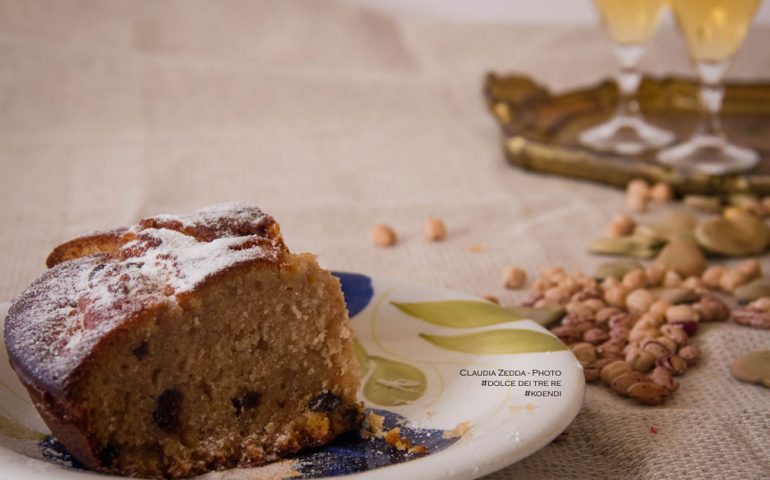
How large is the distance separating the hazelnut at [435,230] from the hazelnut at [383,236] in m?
0.08

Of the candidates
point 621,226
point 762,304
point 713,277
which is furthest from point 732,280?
point 621,226

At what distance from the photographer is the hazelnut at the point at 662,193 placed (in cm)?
248

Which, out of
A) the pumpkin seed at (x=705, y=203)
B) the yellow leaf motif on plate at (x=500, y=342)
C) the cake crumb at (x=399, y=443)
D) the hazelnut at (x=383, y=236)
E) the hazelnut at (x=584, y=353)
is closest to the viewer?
the cake crumb at (x=399, y=443)

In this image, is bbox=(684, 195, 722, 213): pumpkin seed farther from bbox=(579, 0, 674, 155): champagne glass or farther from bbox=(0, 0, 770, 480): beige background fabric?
bbox=(579, 0, 674, 155): champagne glass

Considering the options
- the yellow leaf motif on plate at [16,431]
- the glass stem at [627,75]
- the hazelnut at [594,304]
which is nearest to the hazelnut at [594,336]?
the hazelnut at [594,304]

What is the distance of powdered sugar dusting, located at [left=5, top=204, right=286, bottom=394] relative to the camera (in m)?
1.23

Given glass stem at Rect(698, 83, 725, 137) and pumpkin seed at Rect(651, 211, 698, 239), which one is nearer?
pumpkin seed at Rect(651, 211, 698, 239)

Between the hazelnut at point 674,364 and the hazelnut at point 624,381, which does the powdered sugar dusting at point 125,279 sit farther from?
the hazelnut at point 674,364

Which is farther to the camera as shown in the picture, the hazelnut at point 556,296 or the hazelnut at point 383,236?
the hazelnut at point 383,236

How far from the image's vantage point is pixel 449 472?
1.13 m

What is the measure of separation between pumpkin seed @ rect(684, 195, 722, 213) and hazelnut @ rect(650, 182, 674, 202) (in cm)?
4

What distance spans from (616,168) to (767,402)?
3.54 feet

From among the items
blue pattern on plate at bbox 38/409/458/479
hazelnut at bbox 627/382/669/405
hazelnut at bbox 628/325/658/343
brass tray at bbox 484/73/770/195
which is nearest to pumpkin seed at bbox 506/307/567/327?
hazelnut at bbox 628/325/658/343

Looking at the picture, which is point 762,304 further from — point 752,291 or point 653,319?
point 653,319
